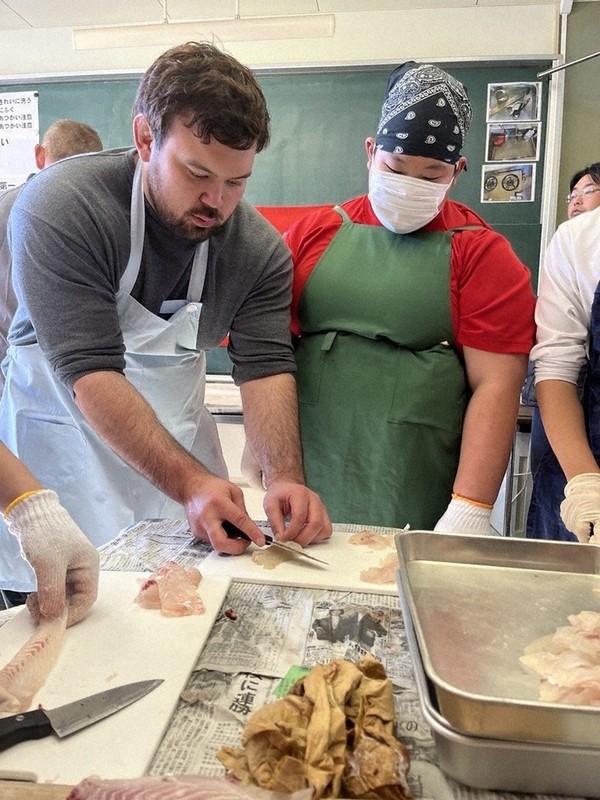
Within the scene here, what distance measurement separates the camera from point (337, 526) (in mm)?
1463

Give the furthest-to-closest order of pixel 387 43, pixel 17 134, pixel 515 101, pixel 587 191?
pixel 17 134 < pixel 387 43 < pixel 515 101 < pixel 587 191

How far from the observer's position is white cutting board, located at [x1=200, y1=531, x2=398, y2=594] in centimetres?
112

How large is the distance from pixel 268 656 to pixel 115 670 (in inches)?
8.0

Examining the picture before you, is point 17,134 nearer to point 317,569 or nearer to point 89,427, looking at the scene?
point 89,427

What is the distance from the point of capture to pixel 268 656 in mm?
884

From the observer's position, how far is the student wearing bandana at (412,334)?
1489mm

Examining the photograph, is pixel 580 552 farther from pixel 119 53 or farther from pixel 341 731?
pixel 119 53

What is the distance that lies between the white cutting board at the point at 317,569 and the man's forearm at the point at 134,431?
0.21 meters

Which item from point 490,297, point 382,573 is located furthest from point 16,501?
point 490,297

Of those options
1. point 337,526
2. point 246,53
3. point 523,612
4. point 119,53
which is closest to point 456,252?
point 337,526

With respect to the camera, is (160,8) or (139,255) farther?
(160,8)

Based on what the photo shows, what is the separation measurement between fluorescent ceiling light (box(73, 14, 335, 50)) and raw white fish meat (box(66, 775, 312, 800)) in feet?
9.02

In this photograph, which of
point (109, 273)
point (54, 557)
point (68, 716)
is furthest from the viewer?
point (109, 273)

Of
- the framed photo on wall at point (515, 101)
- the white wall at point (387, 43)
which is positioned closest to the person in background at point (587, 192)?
the framed photo on wall at point (515, 101)
